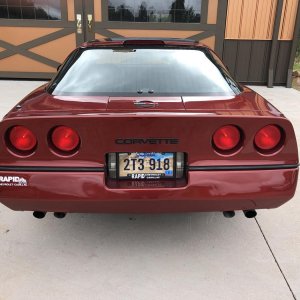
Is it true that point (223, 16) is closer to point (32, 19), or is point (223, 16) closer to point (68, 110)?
point (32, 19)

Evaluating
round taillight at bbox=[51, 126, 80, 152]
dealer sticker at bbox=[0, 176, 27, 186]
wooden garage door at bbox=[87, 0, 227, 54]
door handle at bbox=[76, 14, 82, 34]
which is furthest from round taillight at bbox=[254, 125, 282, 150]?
door handle at bbox=[76, 14, 82, 34]

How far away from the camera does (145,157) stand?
6.73 feet

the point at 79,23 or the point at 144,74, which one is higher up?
the point at 79,23

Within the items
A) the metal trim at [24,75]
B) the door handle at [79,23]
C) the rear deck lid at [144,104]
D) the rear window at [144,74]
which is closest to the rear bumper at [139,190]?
the rear deck lid at [144,104]

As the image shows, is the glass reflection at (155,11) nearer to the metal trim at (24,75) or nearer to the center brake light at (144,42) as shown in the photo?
the metal trim at (24,75)

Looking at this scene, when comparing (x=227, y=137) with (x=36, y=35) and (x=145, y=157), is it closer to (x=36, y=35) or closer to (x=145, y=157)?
(x=145, y=157)

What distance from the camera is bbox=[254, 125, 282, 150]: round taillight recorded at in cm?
209

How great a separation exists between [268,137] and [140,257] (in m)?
1.17

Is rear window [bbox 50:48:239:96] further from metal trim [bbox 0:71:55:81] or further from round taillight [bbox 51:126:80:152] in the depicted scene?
metal trim [bbox 0:71:55:81]

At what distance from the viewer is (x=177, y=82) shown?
2.58 m

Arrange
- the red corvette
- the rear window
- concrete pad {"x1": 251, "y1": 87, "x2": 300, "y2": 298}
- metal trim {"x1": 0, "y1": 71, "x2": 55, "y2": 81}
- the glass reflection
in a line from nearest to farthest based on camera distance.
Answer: the red corvette < concrete pad {"x1": 251, "y1": 87, "x2": 300, "y2": 298} < the rear window < the glass reflection < metal trim {"x1": 0, "y1": 71, "x2": 55, "y2": 81}

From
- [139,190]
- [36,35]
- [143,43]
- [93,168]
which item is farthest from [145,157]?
[36,35]

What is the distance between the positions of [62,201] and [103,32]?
7607mm

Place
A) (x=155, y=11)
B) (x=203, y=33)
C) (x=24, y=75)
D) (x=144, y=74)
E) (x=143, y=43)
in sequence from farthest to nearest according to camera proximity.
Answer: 1. (x=24, y=75)
2. (x=203, y=33)
3. (x=155, y=11)
4. (x=143, y=43)
5. (x=144, y=74)
